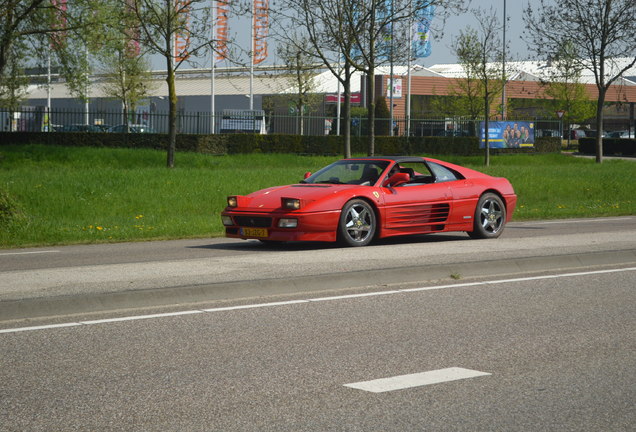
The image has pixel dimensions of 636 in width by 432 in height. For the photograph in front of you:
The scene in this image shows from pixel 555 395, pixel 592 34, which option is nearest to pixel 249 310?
pixel 555 395

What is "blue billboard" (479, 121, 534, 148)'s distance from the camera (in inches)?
1769

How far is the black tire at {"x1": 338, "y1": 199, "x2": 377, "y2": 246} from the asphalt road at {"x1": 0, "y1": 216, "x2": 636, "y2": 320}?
406mm

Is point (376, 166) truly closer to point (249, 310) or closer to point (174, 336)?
point (249, 310)

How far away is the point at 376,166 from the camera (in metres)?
13.5

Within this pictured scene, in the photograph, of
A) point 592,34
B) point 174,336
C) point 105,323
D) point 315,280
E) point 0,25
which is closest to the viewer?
point 174,336

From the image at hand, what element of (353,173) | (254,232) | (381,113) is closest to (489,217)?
(353,173)

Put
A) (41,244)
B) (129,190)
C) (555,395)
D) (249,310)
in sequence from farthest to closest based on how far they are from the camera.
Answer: (129,190) → (41,244) → (249,310) → (555,395)

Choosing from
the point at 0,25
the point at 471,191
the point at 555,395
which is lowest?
the point at 555,395

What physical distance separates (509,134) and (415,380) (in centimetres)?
4162

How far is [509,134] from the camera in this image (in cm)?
4584

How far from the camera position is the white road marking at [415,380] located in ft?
17.5

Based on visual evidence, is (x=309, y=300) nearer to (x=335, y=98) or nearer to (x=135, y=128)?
(x=135, y=128)

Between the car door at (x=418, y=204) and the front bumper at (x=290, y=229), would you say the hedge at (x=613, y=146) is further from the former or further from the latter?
the front bumper at (x=290, y=229)

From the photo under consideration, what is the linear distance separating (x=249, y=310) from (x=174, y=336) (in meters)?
1.22
